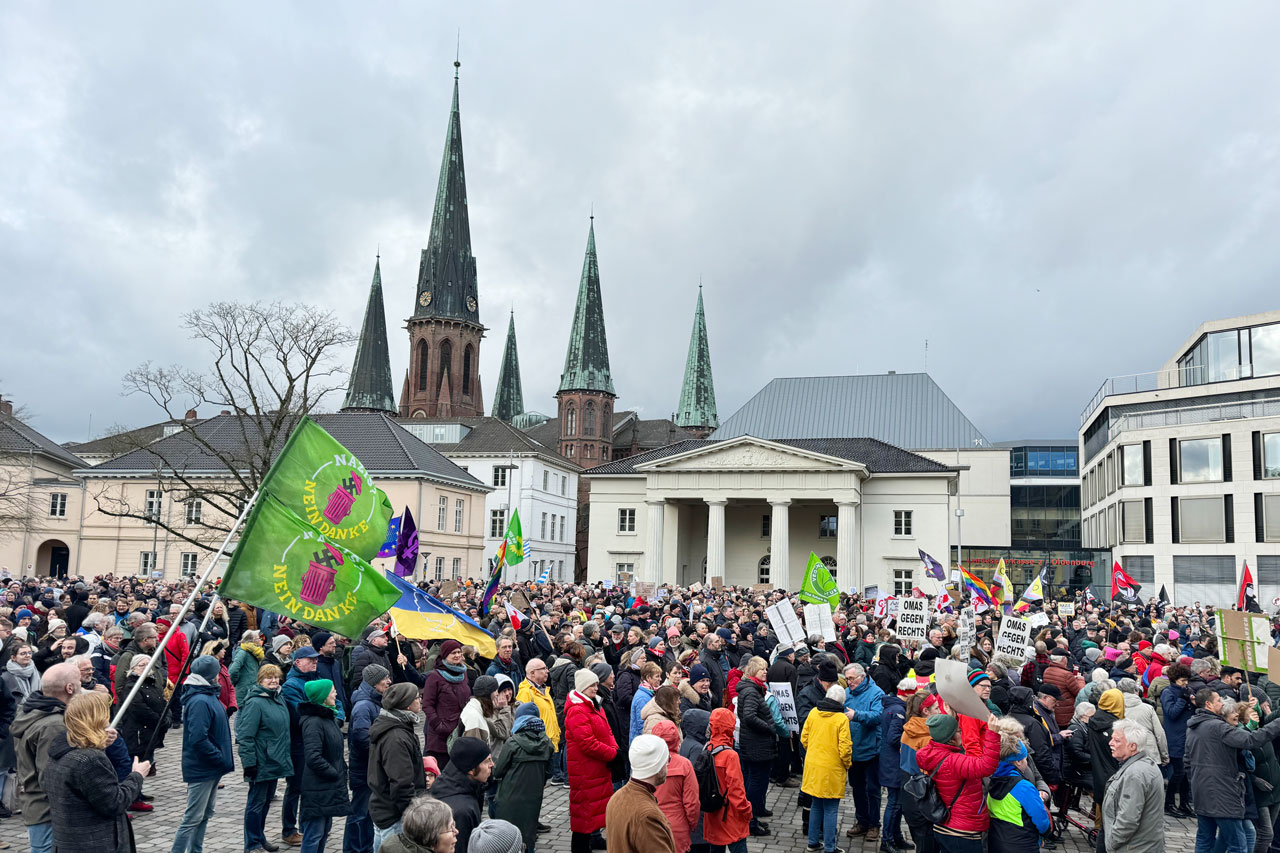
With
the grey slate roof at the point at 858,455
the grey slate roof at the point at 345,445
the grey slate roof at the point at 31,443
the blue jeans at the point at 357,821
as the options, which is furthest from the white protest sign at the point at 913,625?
the grey slate roof at the point at 31,443

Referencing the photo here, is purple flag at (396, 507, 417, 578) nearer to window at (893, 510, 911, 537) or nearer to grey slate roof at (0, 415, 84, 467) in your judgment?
grey slate roof at (0, 415, 84, 467)

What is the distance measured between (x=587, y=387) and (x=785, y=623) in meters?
88.7

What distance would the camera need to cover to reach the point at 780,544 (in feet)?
183

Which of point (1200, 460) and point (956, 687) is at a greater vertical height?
point (1200, 460)

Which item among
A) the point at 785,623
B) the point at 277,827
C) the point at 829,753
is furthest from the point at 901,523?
the point at 277,827

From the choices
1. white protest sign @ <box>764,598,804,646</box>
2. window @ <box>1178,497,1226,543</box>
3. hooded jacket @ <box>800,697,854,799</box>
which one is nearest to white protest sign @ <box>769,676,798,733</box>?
hooded jacket @ <box>800,697,854,799</box>

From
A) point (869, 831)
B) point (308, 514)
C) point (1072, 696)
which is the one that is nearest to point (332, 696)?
point (308, 514)

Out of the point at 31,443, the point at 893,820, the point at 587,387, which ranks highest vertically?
the point at 587,387

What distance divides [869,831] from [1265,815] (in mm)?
3643

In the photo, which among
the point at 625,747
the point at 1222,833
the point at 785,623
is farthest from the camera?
the point at 785,623

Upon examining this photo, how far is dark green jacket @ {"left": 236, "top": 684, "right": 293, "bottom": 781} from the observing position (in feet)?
26.8

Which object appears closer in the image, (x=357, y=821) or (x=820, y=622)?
(x=357, y=821)

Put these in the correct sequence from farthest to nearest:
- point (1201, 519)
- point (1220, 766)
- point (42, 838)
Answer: point (1201, 519)
point (1220, 766)
point (42, 838)

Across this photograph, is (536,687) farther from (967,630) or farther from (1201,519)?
(1201,519)
